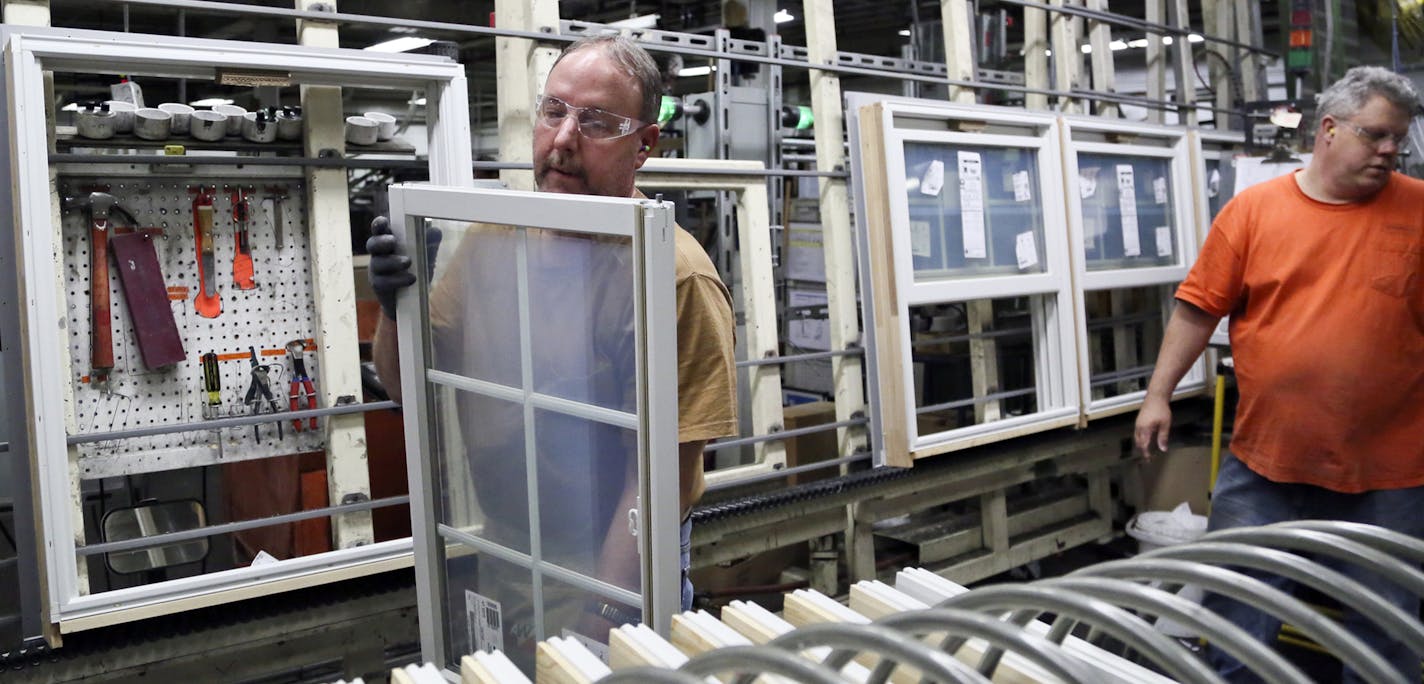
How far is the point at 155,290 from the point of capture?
7.09ft

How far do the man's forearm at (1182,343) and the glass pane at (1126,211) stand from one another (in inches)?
34.1

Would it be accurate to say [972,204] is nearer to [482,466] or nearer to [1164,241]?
[1164,241]

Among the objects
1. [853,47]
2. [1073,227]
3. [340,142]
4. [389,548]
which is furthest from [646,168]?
[853,47]

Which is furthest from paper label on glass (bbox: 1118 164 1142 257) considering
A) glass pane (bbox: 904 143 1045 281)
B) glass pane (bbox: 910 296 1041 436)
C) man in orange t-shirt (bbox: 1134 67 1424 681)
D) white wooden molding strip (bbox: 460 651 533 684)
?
white wooden molding strip (bbox: 460 651 533 684)

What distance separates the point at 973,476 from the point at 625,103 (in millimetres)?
2356

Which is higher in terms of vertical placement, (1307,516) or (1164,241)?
(1164,241)

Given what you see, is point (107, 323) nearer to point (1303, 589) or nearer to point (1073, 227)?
point (1073, 227)

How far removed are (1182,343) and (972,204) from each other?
0.78 m

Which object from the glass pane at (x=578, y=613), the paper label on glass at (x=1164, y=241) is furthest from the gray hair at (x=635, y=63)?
the paper label on glass at (x=1164, y=241)

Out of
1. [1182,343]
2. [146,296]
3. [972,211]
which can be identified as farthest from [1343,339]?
[146,296]

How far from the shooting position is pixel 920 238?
305 centimetres

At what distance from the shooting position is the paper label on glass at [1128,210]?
377 cm

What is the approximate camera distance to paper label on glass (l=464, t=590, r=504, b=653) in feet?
4.99

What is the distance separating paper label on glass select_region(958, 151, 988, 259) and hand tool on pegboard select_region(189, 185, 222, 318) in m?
2.06
